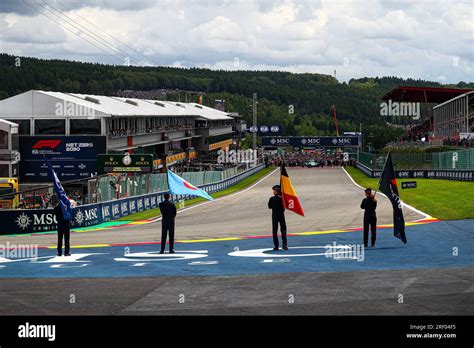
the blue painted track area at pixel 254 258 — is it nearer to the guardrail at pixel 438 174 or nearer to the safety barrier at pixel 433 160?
the guardrail at pixel 438 174

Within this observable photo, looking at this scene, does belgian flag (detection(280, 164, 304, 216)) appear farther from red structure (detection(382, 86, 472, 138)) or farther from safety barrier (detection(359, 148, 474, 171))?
red structure (detection(382, 86, 472, 138))

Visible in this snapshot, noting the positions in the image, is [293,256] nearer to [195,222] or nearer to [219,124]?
[195,222]

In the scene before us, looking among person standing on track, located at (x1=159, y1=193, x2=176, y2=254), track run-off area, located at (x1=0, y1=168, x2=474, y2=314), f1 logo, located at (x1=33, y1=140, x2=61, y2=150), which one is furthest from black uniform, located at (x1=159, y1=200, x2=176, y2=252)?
f1 logo, located at (x1=33, y1=140, x2=61, y2=150)

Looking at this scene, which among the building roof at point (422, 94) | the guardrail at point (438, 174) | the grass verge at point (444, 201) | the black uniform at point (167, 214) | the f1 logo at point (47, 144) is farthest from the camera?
the building roof at point (422, 94)

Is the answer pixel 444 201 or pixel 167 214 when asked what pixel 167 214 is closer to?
pixel 167 214

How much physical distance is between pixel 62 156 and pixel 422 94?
183 ft

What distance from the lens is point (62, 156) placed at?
214 ft

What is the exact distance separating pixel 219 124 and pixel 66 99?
8161 centimetres

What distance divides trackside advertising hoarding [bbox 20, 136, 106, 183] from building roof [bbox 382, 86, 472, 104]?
153ft

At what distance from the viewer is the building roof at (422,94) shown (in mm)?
98688

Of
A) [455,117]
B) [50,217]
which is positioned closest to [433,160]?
[455,117]

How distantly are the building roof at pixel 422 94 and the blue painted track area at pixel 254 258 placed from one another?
259ft

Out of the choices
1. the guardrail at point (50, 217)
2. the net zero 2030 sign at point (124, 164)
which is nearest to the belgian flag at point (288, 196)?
the guardrail at point (50, 217)

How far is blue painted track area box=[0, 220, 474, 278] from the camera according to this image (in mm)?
16031
